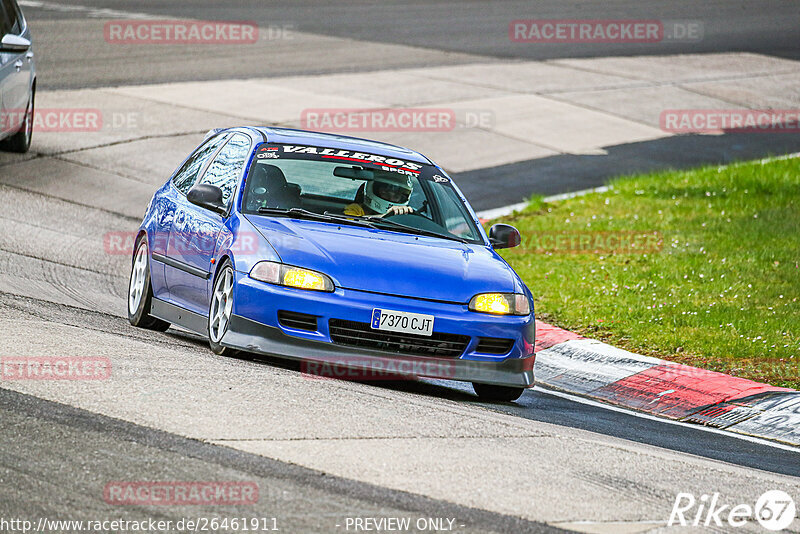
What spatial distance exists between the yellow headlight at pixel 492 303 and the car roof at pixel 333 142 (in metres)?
1.79

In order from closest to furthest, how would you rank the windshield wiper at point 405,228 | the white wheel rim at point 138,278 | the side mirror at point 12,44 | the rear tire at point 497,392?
the rear tire at point 497,392
the windshield wiper at point 405,228
the white wheel rim at point 138,278
the side mirror at point 12,44

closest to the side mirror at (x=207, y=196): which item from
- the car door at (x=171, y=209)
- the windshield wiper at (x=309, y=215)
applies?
the windshield wiper at (x=309, y=215)

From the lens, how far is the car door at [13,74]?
554 inches

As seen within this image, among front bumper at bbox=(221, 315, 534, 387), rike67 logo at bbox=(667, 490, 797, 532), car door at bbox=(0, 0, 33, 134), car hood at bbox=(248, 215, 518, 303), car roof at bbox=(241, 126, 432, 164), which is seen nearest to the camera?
rike67 logo at bbox=(667, 490, 797, 532)

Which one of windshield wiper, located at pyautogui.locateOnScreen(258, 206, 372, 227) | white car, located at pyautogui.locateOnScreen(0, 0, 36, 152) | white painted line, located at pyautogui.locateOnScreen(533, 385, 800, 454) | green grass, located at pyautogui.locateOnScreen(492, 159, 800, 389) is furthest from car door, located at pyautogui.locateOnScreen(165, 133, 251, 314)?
white car, located at pyautogui.locateOnScreen(0, 0, 36, 152)

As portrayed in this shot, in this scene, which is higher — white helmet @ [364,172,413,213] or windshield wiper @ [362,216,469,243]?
white helmet @ [364,172,413,213]

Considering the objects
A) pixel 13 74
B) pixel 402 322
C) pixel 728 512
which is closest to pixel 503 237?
pixel 402 322

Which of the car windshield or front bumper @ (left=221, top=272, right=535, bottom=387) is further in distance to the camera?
the car windshield

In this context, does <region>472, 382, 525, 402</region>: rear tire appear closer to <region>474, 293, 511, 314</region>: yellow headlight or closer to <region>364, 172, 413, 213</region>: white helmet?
<region>474, 293, 511, 314</region>: yellow headlight

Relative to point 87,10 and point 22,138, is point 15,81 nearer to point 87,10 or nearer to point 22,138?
point 22,138

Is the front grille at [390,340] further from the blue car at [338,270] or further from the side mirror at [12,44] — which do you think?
the side mirror at [12,44]

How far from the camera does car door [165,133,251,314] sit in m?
8.60

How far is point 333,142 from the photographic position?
9.49m

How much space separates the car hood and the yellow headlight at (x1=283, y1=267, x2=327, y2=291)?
6cm
